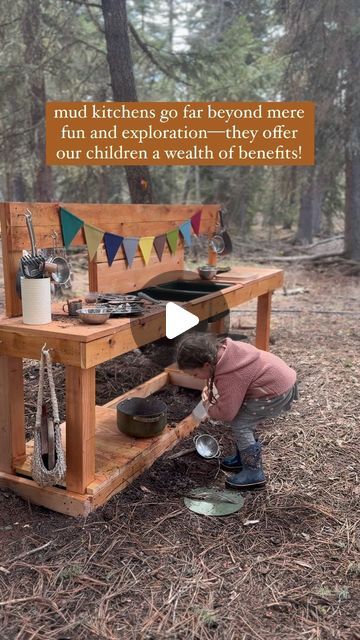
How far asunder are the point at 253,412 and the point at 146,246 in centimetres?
164

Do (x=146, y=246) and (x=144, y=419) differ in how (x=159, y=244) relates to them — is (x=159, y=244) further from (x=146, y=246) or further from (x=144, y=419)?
(x=144, y=419)

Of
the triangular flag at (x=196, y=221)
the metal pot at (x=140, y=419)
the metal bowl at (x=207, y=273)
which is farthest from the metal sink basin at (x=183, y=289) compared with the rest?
the metal pot at (x=140, y=419)

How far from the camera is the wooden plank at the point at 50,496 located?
8.55 feet

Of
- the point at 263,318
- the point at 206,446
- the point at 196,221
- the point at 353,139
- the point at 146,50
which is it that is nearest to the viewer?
the point at 206,446

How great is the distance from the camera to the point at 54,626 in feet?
6.42

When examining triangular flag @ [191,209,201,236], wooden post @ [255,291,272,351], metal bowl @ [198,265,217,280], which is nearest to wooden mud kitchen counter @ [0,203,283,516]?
metal bowl @ [198,265,217,280]

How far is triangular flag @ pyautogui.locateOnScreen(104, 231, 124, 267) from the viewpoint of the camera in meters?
3.56

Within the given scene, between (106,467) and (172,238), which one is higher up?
(172,238)

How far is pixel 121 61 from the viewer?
20.9ft

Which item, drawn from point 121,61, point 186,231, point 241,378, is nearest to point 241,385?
point 241,378

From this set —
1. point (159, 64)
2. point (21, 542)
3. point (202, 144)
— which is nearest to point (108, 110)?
point (202, 144)

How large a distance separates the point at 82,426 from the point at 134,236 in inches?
67.9

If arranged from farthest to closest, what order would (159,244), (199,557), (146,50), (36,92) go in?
(36,92) < (146,50) < (159,244) < (199,557)

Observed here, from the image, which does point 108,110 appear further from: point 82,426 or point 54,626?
point 54,626
